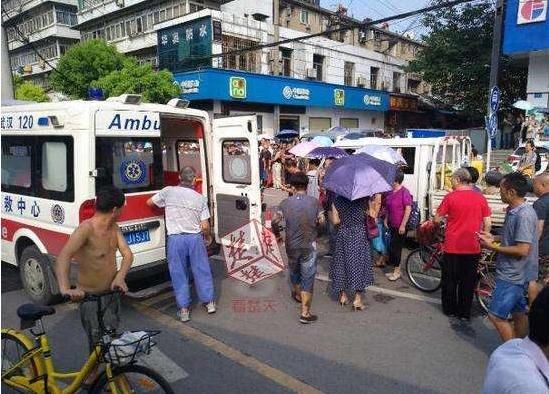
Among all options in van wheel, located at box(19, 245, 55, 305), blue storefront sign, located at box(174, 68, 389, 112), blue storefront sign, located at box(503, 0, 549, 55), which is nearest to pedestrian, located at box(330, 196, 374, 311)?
van wheel, located at box(19, 245, 55, 305)

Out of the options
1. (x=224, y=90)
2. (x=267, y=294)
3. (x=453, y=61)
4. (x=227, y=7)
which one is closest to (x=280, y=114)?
(x=224, y=90)

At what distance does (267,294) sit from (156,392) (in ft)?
9.95

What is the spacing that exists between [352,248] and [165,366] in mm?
2316

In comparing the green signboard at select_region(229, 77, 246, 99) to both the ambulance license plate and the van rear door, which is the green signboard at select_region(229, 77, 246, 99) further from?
the ambulance license plate

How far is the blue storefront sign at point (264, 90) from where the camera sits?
2148 cm

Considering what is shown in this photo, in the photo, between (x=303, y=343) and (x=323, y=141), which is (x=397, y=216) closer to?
(x=303, y=343)

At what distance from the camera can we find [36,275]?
5191mm

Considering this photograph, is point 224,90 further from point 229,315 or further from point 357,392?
point 357,392

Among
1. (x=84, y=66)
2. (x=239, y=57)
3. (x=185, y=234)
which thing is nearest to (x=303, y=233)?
(x=185, y=234)

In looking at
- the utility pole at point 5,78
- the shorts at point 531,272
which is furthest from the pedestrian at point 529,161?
the utility pole at point 5,78

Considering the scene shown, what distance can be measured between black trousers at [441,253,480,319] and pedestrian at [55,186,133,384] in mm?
3191

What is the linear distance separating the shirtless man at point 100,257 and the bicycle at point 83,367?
0.20 m

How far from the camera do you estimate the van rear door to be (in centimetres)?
569

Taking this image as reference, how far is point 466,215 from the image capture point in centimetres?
442
